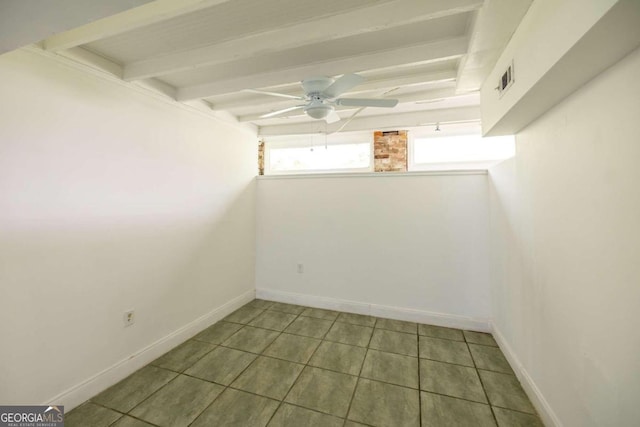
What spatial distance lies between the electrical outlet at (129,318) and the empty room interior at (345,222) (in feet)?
0.05

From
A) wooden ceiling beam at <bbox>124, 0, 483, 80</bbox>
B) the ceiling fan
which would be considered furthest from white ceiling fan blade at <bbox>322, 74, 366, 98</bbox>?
wooden ceiling beam at <bbox>124, 0, 483, 80</bbox>

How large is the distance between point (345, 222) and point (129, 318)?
90.7 inches

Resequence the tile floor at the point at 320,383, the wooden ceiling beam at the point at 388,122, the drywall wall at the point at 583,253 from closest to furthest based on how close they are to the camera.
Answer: the drywall wall at the point at 583,253 < the tile floor at the point at 320,383 < the wooden ceiling beam at the point at 388,122

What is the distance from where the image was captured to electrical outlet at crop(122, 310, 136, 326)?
6.61 feet

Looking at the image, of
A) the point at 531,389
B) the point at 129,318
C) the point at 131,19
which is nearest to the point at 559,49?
the point at 131,19

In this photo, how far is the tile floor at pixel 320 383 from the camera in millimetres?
1625

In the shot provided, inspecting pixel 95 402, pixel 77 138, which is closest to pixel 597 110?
pixel 77 138

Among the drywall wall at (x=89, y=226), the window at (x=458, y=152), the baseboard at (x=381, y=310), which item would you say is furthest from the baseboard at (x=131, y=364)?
the window at (x=458, y=152)

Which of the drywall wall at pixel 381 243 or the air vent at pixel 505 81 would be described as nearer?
the air vent at pixel 505 81

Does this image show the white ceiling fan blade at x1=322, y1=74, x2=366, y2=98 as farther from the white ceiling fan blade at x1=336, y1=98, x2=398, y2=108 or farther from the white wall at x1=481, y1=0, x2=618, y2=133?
the white wall at x1=481, y1=0, x2=618, y2=133

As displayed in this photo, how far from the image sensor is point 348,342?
8.21 feet

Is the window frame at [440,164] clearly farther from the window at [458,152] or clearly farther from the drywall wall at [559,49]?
the drywall wall at [559,49]

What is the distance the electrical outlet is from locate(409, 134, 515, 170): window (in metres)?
3.56

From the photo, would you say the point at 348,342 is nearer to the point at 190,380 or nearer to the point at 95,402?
the point at 190,380
